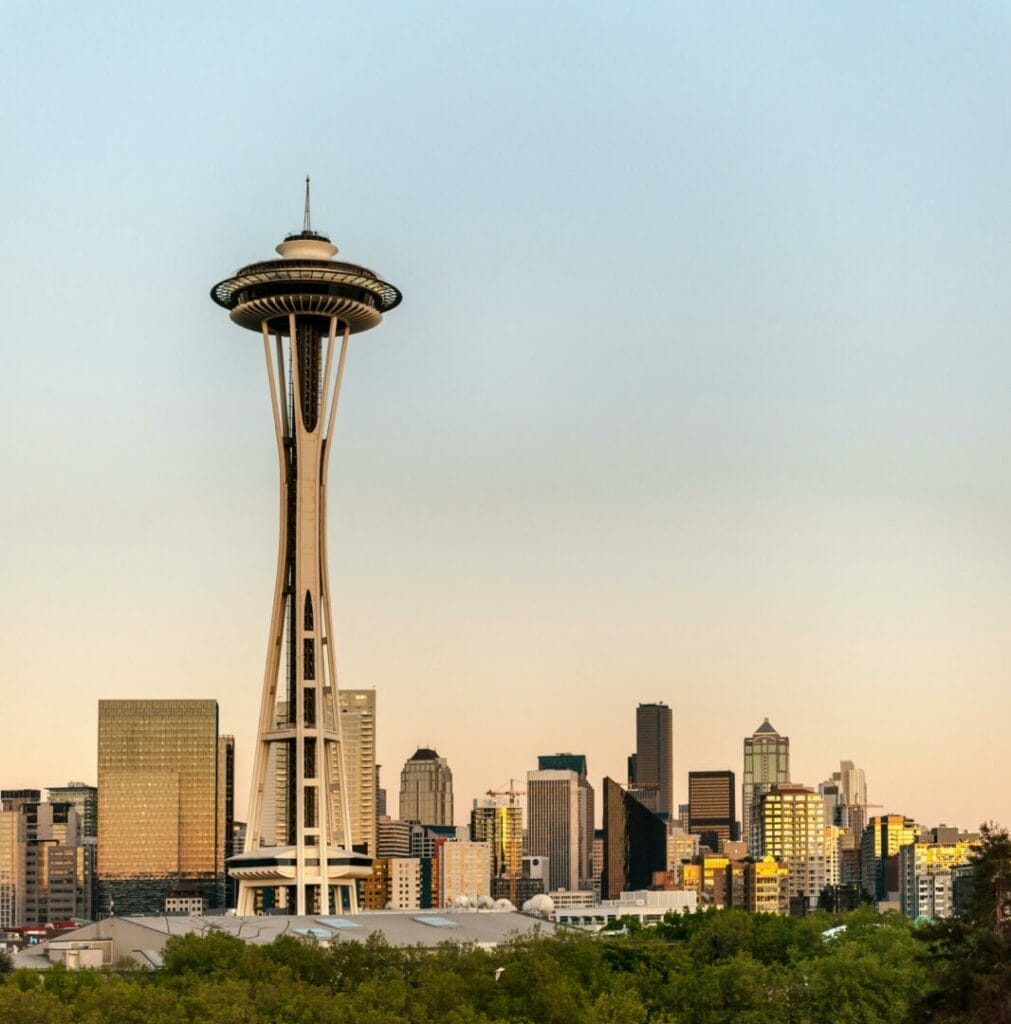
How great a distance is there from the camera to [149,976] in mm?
120312

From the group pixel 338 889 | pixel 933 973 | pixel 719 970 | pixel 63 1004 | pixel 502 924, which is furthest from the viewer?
pixel 338 889

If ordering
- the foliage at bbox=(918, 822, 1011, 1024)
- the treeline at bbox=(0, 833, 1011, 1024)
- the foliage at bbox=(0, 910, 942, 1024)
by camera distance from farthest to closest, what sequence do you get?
1. the foliage at bbox=(0, 910, 942, 1024)
2. the treeline at bbox=(0, 833, 1011, 1024)
3. the foliage at bbox=(918, 822, 1011, 1024)

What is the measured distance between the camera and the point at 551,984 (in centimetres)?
9725

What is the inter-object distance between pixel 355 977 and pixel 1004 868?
43344mm

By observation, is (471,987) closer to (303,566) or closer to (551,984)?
(551,984)

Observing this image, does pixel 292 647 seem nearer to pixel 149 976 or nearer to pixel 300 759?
pixel 300 759

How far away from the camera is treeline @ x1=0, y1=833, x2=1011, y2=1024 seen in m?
75.9

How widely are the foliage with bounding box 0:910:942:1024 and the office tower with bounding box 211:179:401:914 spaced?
40463 mm

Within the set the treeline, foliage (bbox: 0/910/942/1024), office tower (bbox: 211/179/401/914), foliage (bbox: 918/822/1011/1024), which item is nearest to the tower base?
office tower (bbox: 211/179/401/914)

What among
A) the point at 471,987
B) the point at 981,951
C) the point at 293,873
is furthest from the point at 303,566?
the point at 981,951

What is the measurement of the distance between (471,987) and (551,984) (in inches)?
228

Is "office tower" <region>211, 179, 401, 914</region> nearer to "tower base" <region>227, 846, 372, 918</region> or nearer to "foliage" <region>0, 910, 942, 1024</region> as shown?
"tower base" <region>227, 846, 372, 918</region>

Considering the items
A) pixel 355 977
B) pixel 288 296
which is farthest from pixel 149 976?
pixel 288 296

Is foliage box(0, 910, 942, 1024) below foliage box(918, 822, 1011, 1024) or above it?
below
